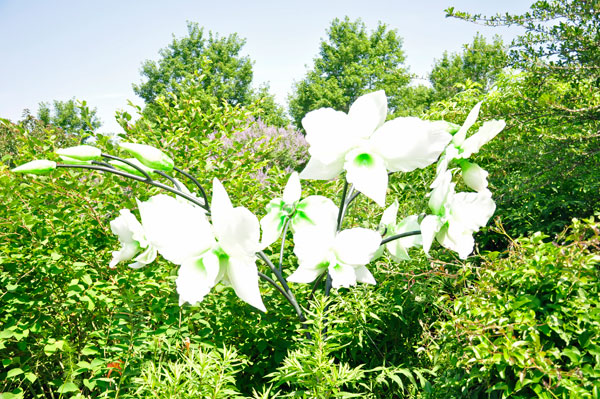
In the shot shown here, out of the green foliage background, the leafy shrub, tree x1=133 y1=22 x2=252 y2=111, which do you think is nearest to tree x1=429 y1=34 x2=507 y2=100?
the green foliage background

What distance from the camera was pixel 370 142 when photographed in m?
0.80

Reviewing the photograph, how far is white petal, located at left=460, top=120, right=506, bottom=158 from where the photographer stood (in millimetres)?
823

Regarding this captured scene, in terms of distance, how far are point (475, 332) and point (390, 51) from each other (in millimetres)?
21417

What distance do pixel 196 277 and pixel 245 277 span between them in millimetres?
92

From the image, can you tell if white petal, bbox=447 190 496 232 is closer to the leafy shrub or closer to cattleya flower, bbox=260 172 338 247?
cattleya flower, bbox=260 172 338 247

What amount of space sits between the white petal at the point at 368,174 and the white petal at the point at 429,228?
139 millimetres

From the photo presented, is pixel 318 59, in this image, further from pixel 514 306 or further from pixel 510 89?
pixel 514 306

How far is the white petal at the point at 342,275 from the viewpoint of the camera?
33.9 inches

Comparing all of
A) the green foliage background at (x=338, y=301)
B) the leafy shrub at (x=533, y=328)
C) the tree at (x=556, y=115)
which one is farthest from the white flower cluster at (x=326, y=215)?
the tree at (x=556, y=115)

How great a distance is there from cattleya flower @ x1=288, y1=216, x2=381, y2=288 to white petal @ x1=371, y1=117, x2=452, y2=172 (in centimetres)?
18

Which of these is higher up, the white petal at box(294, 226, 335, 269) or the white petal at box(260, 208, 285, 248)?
the white petal at box(260, 208, 285, 248)

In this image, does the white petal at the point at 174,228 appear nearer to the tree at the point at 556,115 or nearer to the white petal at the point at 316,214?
the white petal at the point at 316,214

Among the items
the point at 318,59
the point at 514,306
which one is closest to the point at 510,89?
the point at 514,306

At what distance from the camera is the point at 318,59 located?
2075cm
